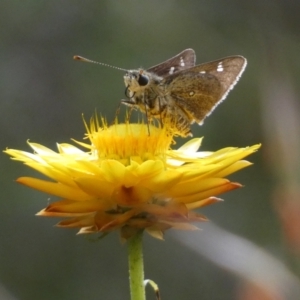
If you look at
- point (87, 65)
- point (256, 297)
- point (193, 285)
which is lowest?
point (193, 285)

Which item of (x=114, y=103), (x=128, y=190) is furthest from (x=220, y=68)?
(x=114, y=103)

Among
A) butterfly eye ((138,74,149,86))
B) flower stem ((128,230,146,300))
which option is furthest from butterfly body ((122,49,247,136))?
flower stem ((128,230,146,300))

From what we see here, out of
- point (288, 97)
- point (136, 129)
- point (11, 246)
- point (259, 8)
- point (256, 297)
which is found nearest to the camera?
point (136, 129)

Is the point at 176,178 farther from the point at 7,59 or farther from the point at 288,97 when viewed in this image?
the point at 7,59

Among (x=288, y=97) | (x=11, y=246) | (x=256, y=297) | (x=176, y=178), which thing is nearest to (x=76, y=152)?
(x=176, y=178)

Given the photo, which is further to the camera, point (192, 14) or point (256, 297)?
point (192, 14)

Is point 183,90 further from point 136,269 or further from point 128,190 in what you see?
point 136,269

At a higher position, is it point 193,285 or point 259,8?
point 259,8

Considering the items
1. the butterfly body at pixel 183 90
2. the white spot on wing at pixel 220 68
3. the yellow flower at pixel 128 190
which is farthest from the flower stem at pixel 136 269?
the white spot on wing at pixel 220 68
